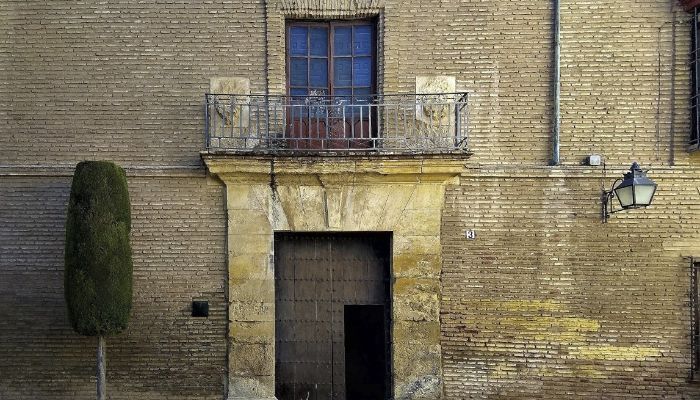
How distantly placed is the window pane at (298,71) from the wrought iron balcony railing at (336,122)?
8.8 inches

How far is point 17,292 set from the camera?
6840 mm

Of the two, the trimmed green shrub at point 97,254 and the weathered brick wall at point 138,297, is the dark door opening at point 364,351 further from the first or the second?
the trimmed green shrub at point 97,254

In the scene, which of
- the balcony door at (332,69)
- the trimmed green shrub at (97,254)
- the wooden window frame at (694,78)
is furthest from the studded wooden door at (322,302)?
the wooden window frame at (694,78)

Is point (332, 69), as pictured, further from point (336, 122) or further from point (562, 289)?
point (562, 289)

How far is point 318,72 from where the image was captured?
7082 mm

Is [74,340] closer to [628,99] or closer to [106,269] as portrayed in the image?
[106,269]

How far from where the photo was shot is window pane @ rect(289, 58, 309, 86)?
7.06 m

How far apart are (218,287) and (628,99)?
4.84m

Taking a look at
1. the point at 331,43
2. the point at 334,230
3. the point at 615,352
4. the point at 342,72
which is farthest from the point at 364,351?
the point at 331,43

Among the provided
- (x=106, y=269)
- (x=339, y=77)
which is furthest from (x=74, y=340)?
(x=339, y=77)

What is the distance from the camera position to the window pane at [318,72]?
7.07m

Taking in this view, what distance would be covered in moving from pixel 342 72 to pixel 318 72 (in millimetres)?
271

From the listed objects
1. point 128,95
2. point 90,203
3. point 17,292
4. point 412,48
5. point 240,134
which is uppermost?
point 412,48

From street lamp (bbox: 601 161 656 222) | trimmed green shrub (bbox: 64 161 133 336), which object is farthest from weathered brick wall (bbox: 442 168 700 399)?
trimmed green shrub (bbox: 64 161 133 336)
